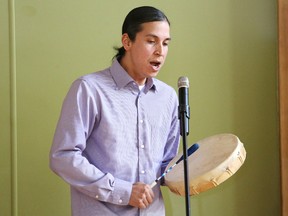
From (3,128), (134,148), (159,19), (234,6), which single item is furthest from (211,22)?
(3,128)

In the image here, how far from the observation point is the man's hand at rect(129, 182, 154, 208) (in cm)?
147

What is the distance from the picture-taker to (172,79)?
2.35 metres

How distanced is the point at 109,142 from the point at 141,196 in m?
0.23

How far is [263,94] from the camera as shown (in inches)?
96.8

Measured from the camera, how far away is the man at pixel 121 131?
1.48 meters

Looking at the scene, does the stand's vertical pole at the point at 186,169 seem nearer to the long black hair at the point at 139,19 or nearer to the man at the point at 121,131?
the man at the point at 121,131

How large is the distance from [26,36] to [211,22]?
1.03 m

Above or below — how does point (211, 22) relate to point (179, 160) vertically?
above

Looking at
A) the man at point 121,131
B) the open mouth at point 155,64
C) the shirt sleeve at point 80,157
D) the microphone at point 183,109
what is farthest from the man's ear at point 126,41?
the microphone at point 183,109

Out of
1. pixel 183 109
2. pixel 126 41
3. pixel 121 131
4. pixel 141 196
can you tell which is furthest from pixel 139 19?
pixel 141 196

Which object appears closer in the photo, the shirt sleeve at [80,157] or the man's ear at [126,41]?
the shirt sleeve at [80,157]

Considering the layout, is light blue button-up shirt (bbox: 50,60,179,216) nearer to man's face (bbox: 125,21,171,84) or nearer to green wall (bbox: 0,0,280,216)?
man's face (bbox: 125,21,171,84)

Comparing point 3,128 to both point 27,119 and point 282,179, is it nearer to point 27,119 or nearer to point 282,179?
point 27,119

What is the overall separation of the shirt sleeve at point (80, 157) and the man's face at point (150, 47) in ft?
0.84
